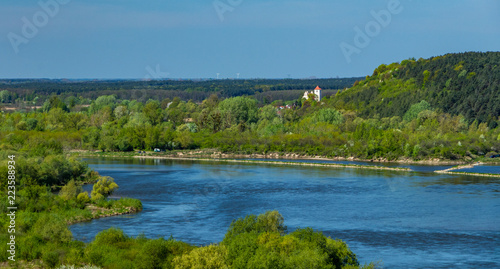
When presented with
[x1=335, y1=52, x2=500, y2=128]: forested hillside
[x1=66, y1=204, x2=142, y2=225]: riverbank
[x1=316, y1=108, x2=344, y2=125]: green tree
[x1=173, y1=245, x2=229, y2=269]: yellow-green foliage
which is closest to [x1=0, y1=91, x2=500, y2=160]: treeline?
[x1=316, y1=108, x2=344, y2=125]: green tree

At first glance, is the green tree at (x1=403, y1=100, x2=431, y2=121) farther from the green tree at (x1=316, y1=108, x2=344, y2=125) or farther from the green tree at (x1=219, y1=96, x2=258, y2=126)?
the green tree at (x1=219, y1=96, x2=258, y2=126)

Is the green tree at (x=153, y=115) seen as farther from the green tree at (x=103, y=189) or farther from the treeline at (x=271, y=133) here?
the green tree at (x=103, y=189)

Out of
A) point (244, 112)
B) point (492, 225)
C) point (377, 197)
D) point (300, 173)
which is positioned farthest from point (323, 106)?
point (492, 225)

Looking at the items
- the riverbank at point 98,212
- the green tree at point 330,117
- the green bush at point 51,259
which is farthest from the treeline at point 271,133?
the green bush at point 51,259

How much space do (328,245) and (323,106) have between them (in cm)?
7604

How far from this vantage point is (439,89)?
8750 cm

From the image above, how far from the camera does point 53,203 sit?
3391cm

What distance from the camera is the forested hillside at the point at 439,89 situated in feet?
265

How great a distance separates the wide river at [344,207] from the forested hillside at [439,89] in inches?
1048

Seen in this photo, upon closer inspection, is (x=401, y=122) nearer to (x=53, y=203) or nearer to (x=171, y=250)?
(x=53, y=203)

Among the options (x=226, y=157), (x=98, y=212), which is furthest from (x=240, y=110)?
(x=98, y=212)

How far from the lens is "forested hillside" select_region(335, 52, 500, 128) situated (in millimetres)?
80688

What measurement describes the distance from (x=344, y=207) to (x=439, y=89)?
A: 5480 centimetres

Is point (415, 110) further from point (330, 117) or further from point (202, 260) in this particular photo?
point (202, 260)
